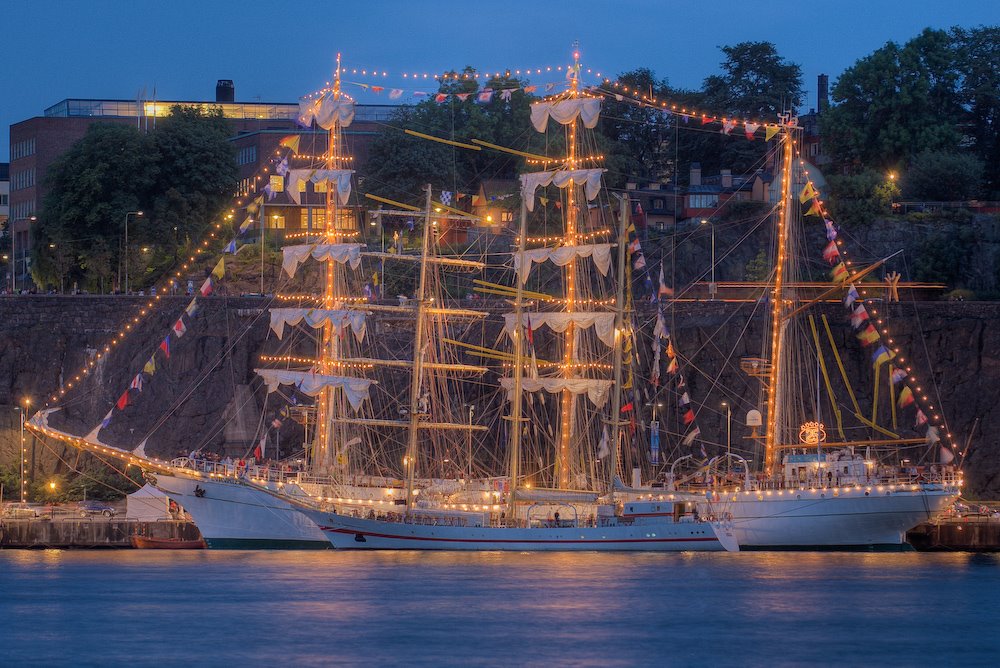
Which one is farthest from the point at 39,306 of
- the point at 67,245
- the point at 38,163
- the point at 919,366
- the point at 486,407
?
the point at 919,366

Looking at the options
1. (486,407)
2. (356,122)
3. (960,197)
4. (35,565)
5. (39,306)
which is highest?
(356,122)

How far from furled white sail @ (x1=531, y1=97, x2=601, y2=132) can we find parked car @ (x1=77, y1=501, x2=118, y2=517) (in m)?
30.3

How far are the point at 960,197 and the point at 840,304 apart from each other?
20.1m

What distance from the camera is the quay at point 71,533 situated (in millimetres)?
85750

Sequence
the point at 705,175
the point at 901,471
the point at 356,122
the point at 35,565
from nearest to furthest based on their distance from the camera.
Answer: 1. the point at 35,565
2. the point at 901,471
3. the point at 705,175
4. the point at 356,122

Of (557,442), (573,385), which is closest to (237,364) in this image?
(557,442)

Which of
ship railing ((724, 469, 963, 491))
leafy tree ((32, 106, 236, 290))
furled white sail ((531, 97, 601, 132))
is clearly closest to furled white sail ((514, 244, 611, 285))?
furled white sail ((531, 97, 601, 132))

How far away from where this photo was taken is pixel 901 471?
86.7 metres

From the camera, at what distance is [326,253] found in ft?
292

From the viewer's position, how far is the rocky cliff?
98.1m

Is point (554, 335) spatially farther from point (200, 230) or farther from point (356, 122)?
point (356, 122)

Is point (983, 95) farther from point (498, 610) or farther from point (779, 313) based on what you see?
point (498, 610)

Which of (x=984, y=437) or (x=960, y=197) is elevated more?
(x=960, y=197)

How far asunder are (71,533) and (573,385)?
85.8ft
